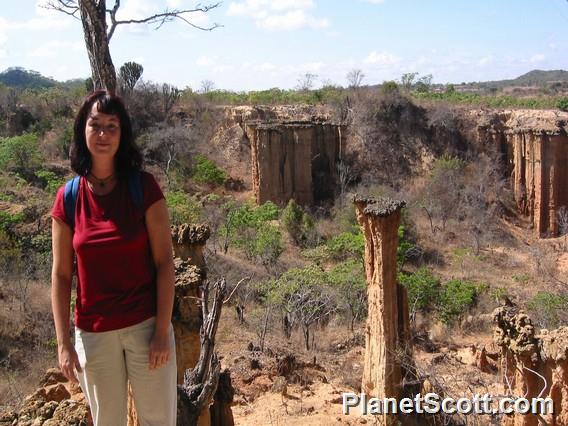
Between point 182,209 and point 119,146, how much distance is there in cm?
1193

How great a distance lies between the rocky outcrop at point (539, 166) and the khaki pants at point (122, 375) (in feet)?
60.7

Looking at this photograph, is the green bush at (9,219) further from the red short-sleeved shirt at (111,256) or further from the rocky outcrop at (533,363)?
the red short-sleeved shirt at (111,256)

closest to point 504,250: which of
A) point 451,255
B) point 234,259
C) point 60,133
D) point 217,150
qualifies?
point 451,255

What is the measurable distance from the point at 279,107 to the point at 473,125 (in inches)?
327

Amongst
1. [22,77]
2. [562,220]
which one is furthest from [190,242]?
[22,77]

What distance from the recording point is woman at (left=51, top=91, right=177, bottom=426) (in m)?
1.81

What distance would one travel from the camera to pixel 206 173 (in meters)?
19.8

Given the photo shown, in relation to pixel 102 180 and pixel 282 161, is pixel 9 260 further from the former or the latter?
pixel 102 180

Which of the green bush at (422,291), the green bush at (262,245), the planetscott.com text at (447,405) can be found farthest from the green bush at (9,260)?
the green bush at (422,291)

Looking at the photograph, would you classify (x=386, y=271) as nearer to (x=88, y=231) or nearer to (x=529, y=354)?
(x=529, y=354)

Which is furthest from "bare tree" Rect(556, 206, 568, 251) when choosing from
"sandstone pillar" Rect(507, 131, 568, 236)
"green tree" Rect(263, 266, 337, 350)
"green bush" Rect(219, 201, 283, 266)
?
"green tree" Rect(263, 266, 337, 350)

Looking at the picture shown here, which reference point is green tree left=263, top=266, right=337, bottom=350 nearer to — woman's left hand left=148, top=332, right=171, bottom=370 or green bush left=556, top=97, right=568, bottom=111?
woman's left hand left=148, top=332, right=171, bottom=370

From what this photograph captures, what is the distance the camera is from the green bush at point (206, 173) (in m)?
19.8

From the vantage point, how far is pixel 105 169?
1884mm
